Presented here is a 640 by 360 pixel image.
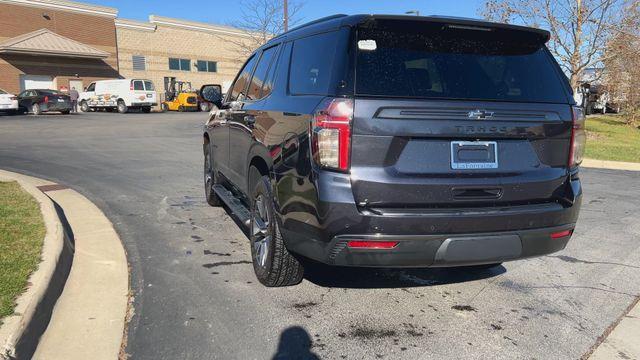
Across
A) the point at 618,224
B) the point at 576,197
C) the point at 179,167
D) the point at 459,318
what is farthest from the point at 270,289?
the point at 179,167

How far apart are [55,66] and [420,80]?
134ft

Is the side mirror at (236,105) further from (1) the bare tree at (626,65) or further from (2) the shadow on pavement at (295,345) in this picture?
(1) the bare tree at (626,65)

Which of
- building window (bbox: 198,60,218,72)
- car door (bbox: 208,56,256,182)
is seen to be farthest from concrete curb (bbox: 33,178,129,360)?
building window (bbox: 198,60,218,72)

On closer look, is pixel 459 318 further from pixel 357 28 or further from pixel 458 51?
pixel 357 28

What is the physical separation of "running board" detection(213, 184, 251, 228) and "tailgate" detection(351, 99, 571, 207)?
5.97 feet

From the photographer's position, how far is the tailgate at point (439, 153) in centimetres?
303

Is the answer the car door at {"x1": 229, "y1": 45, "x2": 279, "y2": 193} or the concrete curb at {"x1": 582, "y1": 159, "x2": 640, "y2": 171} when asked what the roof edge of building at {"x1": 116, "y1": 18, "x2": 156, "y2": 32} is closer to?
the concrete curb at {"x1": 582, "y1": 159, "x2": 640, "y2": 171}

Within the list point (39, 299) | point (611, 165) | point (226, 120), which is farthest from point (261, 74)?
point (611, 165)

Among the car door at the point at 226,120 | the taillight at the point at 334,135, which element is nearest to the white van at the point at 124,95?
the car door at the point at 226,120

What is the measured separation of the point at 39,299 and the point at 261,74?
8.75ft

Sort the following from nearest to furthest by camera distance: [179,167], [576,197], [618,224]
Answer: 1. [576,197]
2. [618,224]
3. [179,167]

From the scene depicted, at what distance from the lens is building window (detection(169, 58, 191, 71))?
46.4 m

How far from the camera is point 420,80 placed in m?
3.23

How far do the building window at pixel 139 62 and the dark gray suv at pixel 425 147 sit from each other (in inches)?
1702
